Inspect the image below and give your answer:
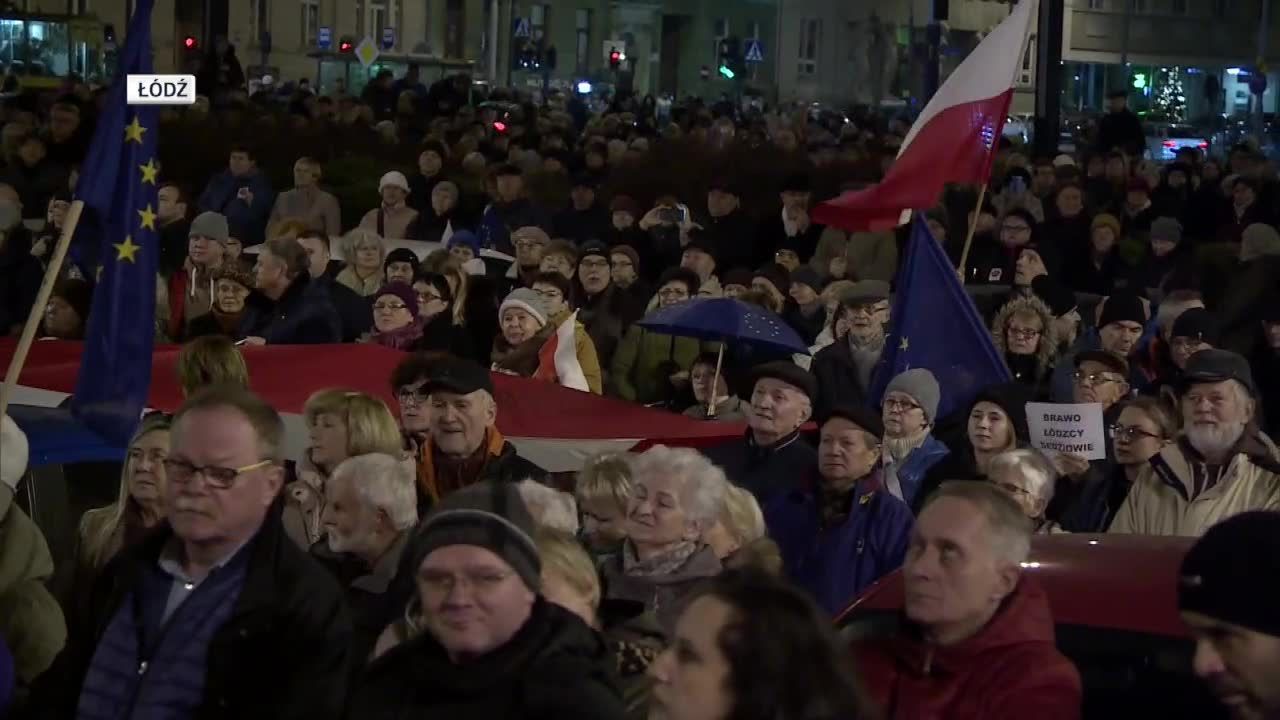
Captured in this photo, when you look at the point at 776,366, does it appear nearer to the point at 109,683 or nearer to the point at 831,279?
the point at 109,683

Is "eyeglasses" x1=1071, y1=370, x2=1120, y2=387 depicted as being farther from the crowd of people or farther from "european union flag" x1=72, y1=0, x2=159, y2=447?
"european union flag" x1=72, y1=0, x2=159, y2=447

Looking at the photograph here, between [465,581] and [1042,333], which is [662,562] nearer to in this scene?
[465,581]

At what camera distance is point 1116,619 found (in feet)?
18.8

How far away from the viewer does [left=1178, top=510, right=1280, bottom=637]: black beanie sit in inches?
147

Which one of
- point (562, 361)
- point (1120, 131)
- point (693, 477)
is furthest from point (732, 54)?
point (693, 477)

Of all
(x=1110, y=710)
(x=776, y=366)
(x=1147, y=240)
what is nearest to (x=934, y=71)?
(x=1147, y=240)

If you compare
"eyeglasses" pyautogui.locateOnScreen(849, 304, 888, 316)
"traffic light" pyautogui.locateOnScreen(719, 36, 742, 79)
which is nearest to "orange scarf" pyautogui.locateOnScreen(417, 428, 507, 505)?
"eyeglasses" pyautogui.locateOnScreen(849, 304, 888, 316)

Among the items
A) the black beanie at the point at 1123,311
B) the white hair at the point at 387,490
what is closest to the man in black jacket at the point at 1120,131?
the black beanie at the point at 1123,311

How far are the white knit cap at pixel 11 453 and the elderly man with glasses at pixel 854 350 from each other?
5.68 metres

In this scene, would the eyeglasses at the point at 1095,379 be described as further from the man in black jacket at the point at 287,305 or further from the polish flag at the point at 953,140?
the man in black jacket at the point at 287,305

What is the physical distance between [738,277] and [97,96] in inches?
500

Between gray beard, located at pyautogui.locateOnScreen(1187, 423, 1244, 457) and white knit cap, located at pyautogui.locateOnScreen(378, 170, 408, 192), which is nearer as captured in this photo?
gray beard, located at pyautogui.locateOnScreen(1187, 423, 1244, 457)

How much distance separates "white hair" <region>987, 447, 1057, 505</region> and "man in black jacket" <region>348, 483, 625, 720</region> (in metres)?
3.84

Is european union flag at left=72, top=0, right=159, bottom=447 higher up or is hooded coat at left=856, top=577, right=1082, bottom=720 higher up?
european union flag at left=72, top=0, right=159, bottom=447
